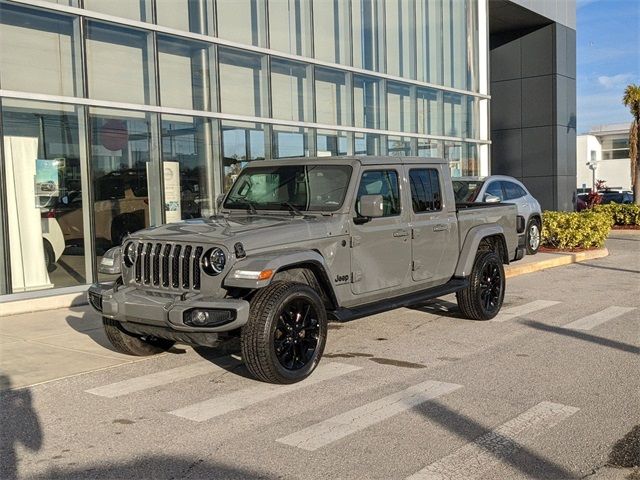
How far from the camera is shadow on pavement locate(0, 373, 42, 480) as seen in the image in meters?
4.25

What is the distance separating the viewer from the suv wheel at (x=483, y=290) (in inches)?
327

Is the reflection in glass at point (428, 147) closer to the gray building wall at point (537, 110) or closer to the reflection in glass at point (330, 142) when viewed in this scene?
the reflection in glass at point (330, 142)

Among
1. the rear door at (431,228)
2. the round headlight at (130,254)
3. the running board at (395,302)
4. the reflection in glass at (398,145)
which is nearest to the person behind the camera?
the round headlight at (130,254)

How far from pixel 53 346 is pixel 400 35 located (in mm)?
14000

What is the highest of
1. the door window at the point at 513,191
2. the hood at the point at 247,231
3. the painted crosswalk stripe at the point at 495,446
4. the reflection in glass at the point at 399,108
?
the reflection in glass at the point at 399,108

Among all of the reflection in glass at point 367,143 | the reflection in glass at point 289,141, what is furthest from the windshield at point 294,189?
the reflection in glass at point 367,143

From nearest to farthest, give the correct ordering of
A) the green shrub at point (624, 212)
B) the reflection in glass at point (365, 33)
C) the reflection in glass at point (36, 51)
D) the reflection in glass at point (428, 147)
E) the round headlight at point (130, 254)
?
the round headlight at point (130, 254) < the reflection in glass at point (36, 51) < the reflection in glass at point (365, 33) < the reflection in glass at point (428, 147) < the green shrub at point (624, 212)

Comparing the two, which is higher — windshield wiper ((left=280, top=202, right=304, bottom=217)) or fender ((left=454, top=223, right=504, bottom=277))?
windshield wiper ((left=280, top=202, right=304, bottom=217))

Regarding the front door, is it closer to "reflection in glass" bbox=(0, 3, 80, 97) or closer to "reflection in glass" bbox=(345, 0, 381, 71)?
"reflection in glass" bbox=(0, 3, 80, 97)

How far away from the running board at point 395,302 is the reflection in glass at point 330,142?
8.06 m

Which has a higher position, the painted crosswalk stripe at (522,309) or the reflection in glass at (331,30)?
the reflection in glass at (331,30)

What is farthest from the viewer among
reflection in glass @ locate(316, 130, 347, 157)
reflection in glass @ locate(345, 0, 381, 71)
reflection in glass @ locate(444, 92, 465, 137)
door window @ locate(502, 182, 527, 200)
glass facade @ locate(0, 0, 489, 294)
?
reflection in glass @ locate(444, 92, 465, 137)

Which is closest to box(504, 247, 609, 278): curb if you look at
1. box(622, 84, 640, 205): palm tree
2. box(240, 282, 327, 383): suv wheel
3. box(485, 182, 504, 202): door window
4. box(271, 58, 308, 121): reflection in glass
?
box(485, 182, 504, 202): door window

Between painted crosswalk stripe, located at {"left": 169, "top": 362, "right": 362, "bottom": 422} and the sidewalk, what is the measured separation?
1.68m
